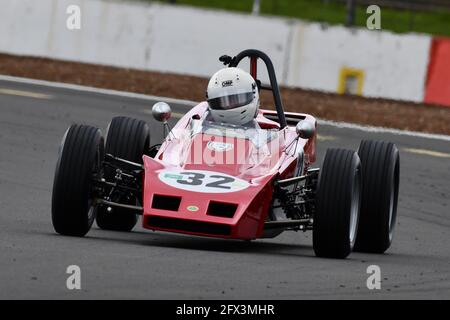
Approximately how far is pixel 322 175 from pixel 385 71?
11843mm

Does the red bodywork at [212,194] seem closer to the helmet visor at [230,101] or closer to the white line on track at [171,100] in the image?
the helmet visor at [230,101]

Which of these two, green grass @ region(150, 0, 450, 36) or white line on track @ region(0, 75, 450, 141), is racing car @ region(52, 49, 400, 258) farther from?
green grass @ region(150, 0, 450, 36)

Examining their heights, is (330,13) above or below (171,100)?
above

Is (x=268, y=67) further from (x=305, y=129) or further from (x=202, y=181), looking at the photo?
(x=202, y=181)

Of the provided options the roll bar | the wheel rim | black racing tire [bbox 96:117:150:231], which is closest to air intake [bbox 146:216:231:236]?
the wheel rim

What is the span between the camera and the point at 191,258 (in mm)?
9406

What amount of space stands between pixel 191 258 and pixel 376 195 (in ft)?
7.51

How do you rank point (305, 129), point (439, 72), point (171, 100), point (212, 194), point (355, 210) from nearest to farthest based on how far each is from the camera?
point (212, 194)
point (355, 210)
point (305, 129)
point (171, 100)
point (439, 72)

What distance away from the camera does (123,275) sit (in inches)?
328

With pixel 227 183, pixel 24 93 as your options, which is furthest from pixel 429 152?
pixel 227 183

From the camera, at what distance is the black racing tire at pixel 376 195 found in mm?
11164

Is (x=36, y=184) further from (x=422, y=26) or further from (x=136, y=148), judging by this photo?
(x=422, y=26)

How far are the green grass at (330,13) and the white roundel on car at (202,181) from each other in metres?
21.9

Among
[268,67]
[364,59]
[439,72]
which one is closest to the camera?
[268,67]
